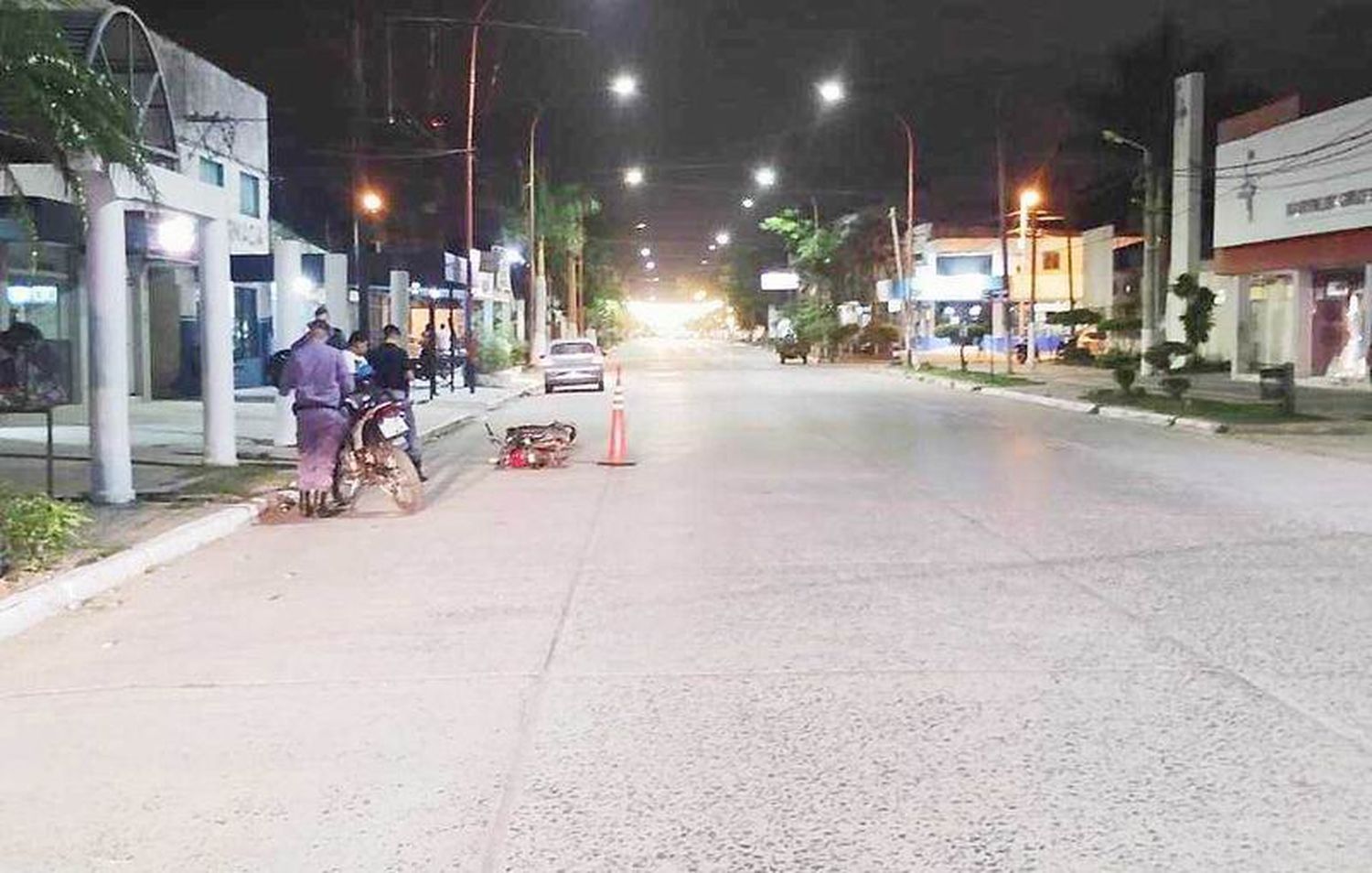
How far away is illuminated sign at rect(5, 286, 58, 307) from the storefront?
24.2 meters

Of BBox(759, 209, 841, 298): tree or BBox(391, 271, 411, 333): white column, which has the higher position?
BBox(759, 209, 841, 298): tree

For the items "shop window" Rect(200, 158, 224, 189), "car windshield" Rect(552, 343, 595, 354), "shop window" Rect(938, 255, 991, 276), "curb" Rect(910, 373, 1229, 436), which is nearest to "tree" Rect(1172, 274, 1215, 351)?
"curb" Rect(910, 373, 1229, 436)

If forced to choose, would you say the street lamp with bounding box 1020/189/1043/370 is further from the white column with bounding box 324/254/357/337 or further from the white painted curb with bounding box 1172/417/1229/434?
the white column with bounding box 324/254/357/337

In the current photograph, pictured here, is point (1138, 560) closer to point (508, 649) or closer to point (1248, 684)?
point (1248, 684)

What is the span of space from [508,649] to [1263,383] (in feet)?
74.0

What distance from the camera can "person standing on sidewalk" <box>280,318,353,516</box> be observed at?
13.3 m

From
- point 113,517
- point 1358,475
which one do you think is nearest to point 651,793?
point 113,517

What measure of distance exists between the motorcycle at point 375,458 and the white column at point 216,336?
3.36 metres

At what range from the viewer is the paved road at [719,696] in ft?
16.7

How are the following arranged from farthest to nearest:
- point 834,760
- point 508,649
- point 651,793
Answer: point 508,649 → point 834,760 → point 651,793

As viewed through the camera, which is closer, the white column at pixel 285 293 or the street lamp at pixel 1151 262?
the white column at pixel 285 293

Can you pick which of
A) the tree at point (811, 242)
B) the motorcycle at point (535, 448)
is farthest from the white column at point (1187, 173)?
the tree at point (811, 242)

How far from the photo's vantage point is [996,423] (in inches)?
1050

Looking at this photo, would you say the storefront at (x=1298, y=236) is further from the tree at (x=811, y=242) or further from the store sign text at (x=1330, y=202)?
the tree at (x=811, y=242)
